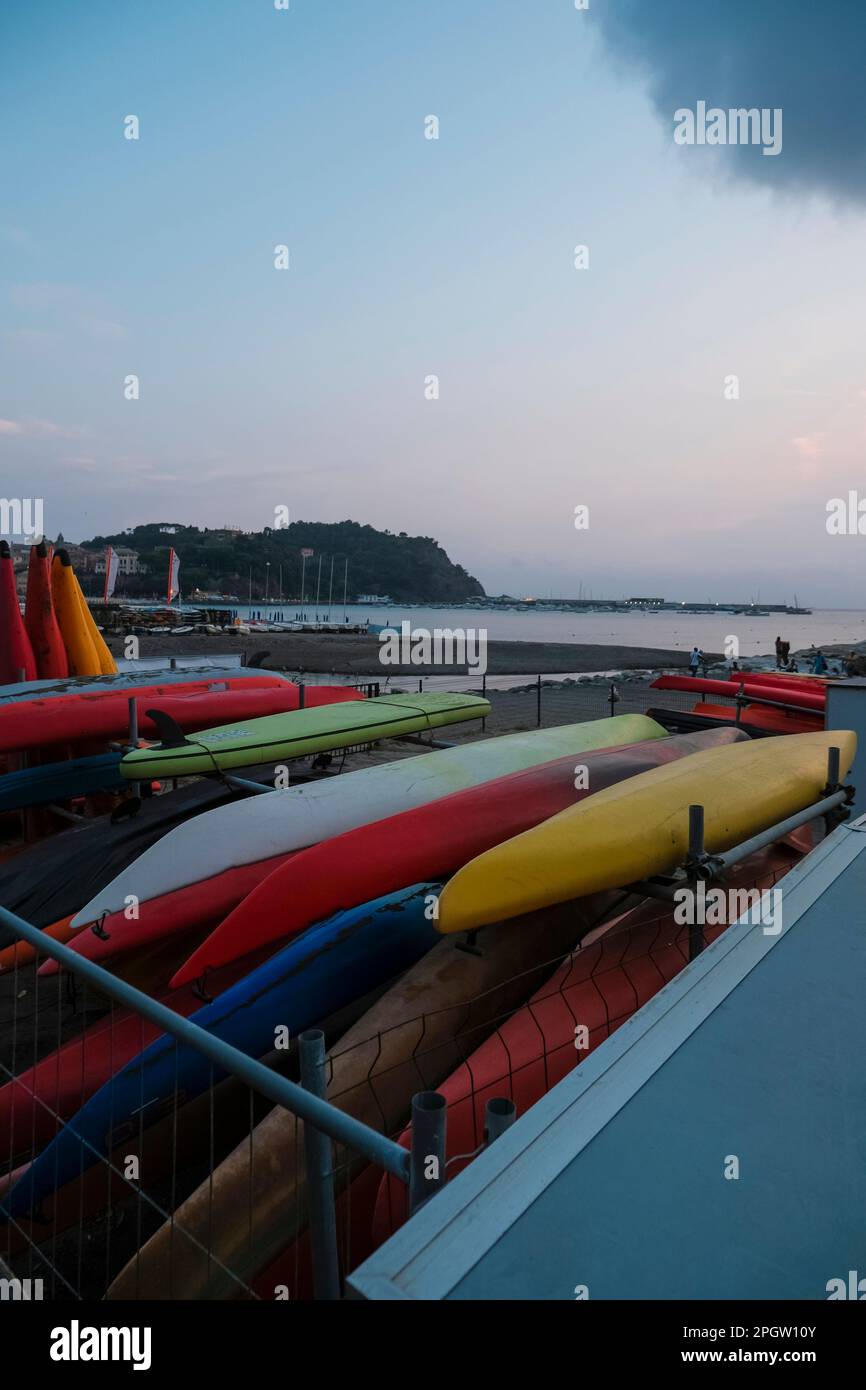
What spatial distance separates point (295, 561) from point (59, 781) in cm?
13997

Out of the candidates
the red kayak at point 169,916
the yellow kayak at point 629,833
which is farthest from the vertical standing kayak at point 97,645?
the yellow kayak at point 629,833

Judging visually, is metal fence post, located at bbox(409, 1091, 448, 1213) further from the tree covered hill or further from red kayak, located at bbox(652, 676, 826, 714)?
the tree covered hill

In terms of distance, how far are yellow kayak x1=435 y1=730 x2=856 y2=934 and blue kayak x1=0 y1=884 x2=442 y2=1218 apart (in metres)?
0.57

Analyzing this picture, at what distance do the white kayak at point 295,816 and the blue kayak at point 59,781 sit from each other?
7.34ft

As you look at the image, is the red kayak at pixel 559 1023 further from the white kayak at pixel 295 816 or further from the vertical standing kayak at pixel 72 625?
the vertical standing kayak at pixel 72 625

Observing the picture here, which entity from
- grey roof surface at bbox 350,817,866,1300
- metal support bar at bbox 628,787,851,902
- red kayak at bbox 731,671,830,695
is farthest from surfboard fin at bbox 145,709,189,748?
red kayak at bbox 731,671,830,695

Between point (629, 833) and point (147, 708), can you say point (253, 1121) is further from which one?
point (147, 708)

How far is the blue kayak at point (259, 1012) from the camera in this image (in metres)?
2.83

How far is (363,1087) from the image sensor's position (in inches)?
110

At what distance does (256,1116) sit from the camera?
302 centimetres

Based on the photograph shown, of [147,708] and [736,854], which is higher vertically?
[147,708]

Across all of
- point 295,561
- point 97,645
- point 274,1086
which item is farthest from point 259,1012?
point 295,561
